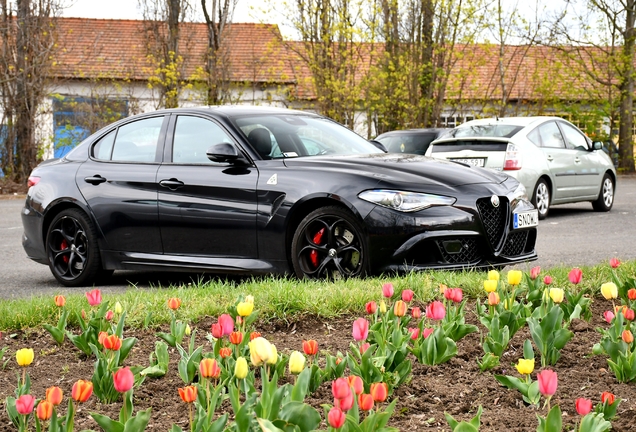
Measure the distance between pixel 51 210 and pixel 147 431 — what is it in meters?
6.01

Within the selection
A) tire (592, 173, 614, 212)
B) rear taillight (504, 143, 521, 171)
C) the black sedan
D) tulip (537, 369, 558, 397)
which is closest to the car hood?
the black sedan

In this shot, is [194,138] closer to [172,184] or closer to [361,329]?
[172,184]

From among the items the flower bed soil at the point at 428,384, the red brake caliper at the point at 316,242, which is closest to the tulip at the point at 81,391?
the flower bed soil at the point at 428,384

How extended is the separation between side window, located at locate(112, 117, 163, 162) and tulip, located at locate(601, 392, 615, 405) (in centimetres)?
595

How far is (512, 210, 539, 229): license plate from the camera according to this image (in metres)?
7.55

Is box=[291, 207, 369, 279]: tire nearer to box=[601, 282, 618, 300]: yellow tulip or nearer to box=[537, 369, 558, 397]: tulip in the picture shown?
box=[601, 282, 618, 300]: yellow tulip

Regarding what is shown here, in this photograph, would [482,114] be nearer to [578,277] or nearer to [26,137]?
[26,137]

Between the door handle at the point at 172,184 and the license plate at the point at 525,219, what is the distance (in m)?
2.63

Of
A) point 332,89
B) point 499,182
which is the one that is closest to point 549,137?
point 499,182

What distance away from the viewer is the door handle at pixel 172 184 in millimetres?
7950

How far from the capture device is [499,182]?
768 centimetres

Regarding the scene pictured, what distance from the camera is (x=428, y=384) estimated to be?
3.64m

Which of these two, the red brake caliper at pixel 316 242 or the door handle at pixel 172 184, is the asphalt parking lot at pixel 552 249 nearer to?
the door handle at pixel 172 184

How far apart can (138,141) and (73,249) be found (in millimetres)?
1116
